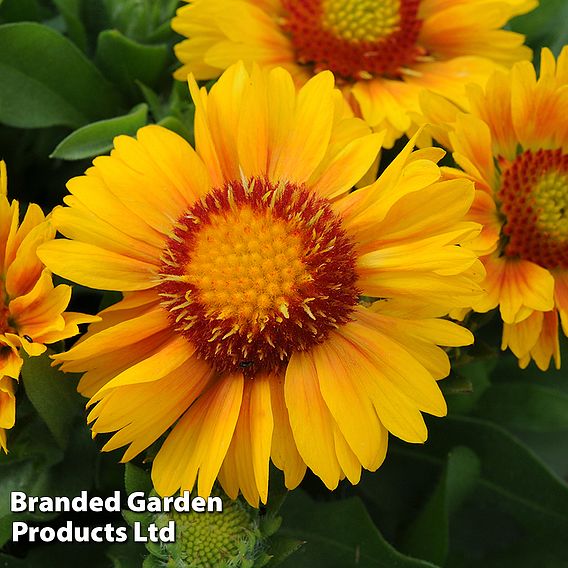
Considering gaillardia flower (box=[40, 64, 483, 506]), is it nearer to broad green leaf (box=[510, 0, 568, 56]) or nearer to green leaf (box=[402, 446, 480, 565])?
green leaf (box=[402, 446, 480, 565])

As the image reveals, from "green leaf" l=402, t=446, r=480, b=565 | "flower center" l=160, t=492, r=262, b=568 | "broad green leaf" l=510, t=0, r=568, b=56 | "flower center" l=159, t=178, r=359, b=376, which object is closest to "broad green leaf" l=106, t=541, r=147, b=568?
"flower center" l=160, t=492, r=262, b=568

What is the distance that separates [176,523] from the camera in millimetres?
793

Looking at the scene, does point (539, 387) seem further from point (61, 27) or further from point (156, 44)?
point (61, 27)

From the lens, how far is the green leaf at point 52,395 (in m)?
0.80

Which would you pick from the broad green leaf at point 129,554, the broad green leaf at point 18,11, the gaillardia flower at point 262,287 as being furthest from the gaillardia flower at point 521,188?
the broad green leaf at point 18,11

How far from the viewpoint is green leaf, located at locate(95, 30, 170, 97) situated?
1.08 metres

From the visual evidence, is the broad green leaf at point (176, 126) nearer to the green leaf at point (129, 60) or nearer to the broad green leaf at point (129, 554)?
the green leaf at point (129, 60)

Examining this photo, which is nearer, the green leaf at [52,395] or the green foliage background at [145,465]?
the green leaf at [52,395]

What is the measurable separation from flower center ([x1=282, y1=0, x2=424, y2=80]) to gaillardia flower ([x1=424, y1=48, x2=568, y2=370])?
0.19 metres

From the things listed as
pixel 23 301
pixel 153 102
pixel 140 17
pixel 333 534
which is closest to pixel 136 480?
pixel 23 301

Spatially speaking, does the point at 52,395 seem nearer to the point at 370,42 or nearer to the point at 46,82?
the point at 46,82

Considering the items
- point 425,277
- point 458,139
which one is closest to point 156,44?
point 458,139

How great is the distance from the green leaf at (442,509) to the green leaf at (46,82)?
2.20 feet

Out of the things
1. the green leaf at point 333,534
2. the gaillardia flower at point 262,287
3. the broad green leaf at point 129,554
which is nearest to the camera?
the gaillardia flower at point 262,287
